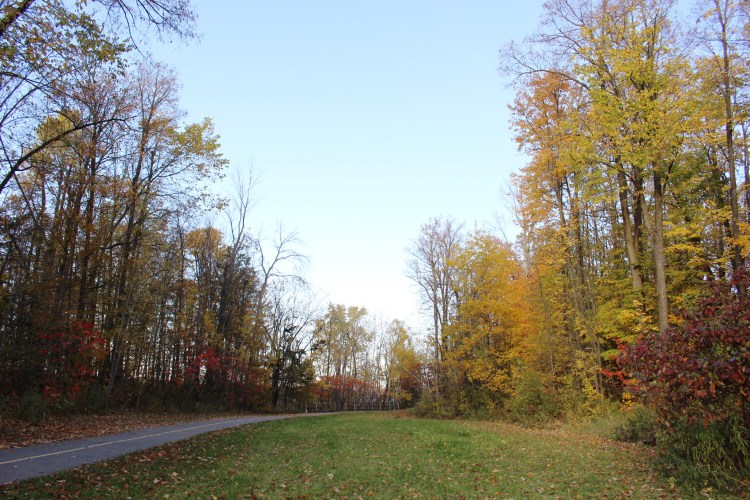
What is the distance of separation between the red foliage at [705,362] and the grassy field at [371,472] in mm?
1377

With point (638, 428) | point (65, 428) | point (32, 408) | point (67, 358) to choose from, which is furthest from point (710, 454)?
point (67, 358)

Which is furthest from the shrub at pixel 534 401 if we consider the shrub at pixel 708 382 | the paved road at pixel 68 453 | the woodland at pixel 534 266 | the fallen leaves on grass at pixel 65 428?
the fallen leaves on grass at pixel 65 428

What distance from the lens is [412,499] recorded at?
6.60 meters

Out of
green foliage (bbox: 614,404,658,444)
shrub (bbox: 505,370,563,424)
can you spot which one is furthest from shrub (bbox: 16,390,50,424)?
shrub (bbox: 505,370,563,424)

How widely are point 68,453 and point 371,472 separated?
6101 millimetres

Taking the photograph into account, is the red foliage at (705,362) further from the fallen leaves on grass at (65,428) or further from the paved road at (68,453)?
the fallen leaves on grass at (65,428)

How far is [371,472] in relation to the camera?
841 cm

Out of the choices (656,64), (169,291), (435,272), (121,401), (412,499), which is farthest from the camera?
(435,272)

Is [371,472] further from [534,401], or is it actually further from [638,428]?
[534,401]

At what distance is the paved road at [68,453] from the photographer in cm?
701

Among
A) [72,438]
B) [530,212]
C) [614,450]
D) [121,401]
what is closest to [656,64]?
[530,212]

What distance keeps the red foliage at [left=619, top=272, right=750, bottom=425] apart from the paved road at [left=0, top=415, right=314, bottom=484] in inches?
391

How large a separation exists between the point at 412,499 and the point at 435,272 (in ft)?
77.8

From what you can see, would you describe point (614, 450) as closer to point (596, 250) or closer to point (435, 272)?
point (596, 250)
